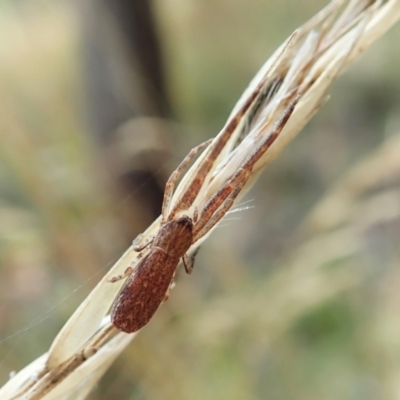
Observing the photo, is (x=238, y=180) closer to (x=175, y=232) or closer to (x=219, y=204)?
(x=219, y=204)

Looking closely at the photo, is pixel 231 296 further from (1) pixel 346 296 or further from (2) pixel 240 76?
(2) pixel 240 76

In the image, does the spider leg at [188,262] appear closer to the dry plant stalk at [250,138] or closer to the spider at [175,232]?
the spider at [175,232]

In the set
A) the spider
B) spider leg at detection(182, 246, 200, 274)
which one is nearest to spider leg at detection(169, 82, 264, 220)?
the spider

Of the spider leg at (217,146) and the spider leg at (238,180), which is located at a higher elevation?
the spider leg at (217,146)

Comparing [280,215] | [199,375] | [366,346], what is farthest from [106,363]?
[280,215]

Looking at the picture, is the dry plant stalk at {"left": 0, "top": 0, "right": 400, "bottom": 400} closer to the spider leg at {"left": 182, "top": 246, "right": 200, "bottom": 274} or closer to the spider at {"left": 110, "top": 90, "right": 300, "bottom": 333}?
the spider at {"left": 110, "top": 90, "right": 300, "bottom": 333}

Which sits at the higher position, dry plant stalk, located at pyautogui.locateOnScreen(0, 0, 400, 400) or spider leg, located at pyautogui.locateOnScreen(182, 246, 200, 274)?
dry plant stalk, located at pyautogui.locateOnScreen(0, 0, 400, 400)

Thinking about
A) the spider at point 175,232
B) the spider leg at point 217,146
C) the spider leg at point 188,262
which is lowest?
the spider leg at point 188,262

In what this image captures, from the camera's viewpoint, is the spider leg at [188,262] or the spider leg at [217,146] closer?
the spider leg at [217,146]

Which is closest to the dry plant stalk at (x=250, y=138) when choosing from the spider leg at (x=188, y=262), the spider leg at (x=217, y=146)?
the spider leg at (x=217, y=146)
